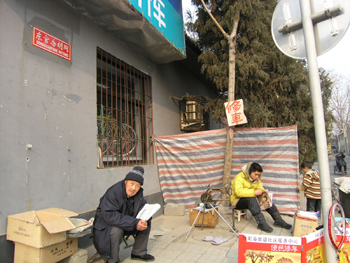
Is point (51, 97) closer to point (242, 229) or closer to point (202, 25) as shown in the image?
point (242, 229)

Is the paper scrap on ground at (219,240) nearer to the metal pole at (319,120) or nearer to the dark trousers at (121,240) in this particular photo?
the dark trousers at (121,240)

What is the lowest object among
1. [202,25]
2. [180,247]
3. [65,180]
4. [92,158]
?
[180,247]

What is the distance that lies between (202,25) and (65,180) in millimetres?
5445

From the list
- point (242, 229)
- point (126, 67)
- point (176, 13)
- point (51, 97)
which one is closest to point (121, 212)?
point (51, 97)

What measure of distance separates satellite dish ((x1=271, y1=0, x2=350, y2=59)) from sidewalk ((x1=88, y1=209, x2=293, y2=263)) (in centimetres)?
280

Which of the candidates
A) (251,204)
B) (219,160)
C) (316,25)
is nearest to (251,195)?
(251,204)

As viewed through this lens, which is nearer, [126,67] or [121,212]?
[121,212]

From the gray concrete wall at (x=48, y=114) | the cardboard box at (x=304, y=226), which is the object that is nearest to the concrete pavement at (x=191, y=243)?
the cardboard box at (x=304, y=226)

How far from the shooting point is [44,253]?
2850 mm

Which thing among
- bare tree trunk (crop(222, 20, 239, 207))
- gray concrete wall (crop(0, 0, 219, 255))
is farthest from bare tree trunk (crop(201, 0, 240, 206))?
gray concrete wall (crop(0, 0, 219, 255))

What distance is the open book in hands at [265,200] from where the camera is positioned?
478 centimetres

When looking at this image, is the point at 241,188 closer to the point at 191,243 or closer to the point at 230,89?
the point at 191,243

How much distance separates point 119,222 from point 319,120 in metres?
2.53

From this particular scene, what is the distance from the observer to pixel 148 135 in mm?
6598
